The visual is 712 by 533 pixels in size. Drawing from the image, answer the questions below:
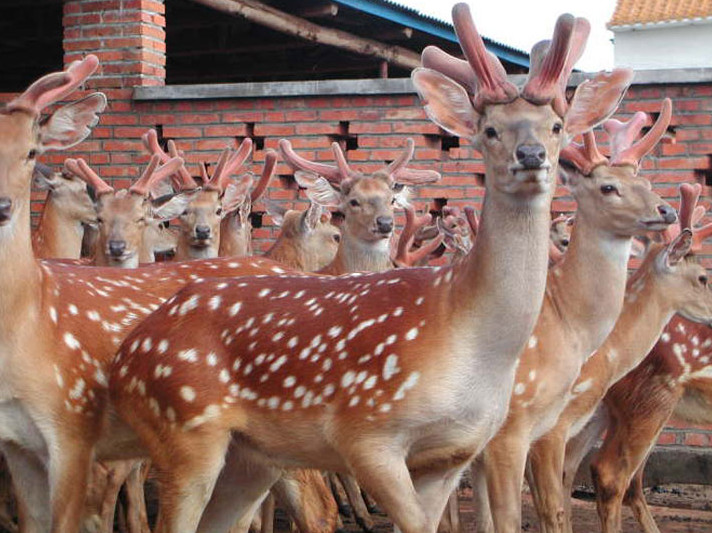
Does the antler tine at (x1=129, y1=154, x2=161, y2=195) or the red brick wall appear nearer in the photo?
the antler tine at (x1=129, y1=154, x2=161, y2=195)

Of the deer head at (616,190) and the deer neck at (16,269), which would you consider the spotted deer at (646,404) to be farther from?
the deer neck at (16,269)

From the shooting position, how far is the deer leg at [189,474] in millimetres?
4992

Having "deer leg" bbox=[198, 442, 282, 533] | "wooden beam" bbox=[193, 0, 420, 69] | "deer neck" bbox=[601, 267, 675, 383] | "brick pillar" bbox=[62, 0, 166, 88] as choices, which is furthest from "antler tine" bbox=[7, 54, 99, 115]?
"wooden beam" bbox=[193, 0, 420, 69]

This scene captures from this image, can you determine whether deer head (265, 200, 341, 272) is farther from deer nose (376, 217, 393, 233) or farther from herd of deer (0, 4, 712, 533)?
herd of deer (0, 4, 712, 533)

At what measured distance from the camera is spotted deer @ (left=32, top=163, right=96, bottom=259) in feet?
31.0

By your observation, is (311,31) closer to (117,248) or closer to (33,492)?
(117,248)

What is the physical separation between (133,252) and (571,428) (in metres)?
2.70

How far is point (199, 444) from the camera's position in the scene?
4988 millimetres

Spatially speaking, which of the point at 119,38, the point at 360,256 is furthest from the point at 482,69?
the point at 119,38

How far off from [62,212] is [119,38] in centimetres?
173

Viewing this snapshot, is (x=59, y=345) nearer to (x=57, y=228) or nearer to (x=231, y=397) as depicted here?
(x=231, y=397)

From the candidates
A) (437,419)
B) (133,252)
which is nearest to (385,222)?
(133,252)

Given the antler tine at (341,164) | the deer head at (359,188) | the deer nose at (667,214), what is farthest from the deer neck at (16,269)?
the antler tine at (341,164)

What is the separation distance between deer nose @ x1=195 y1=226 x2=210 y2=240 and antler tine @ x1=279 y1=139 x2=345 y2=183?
68 cm
